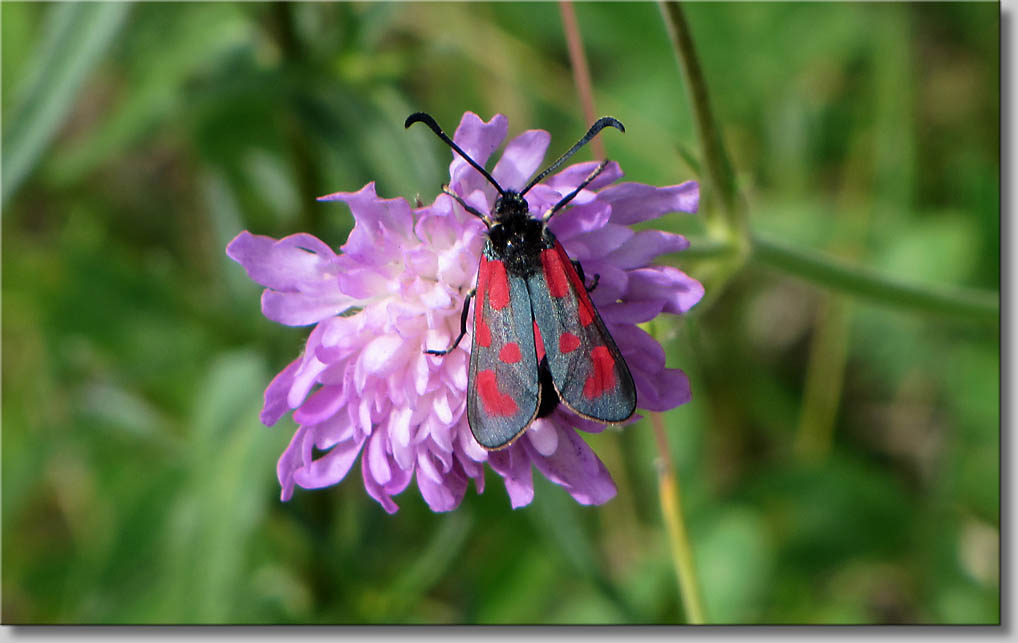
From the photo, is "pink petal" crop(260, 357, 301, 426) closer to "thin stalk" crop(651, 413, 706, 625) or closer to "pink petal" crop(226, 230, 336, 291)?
"pink petal" crop(226, 230, 336, 291)

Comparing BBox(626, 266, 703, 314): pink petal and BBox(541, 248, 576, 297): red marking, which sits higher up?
BBox(626, 266, 703, 314): pink petal

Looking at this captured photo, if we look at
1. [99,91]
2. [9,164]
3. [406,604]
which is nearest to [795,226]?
[406,604]

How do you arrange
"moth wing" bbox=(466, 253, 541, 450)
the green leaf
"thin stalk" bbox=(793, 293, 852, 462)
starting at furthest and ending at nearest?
"thin stalk" bbox=(793, 293, 852, 462), the green leaf, "moth wing" bbox=(466, 253, 541, 450)

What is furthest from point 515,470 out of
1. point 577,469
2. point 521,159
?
point 521,159

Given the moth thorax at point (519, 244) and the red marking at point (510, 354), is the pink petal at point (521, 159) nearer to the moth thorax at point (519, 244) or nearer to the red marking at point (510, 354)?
the moth thorax at point (519, 244)

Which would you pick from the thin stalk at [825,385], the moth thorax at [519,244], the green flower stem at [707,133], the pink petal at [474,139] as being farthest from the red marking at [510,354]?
the thin stalk at [825,385]

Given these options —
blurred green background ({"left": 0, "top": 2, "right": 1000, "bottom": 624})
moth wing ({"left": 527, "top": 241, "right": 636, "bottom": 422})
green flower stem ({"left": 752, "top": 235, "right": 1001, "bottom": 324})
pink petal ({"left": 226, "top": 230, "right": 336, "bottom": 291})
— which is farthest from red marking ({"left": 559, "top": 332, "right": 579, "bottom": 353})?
blurred green background ({"left": 0, "top": 2, "right": 1000, "bottom": 624})

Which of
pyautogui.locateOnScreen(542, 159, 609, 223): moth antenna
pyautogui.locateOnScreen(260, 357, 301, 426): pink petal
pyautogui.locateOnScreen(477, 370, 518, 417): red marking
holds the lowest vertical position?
pyautogui.locateOnScreen(260, 357, 301, 426): pink petal
